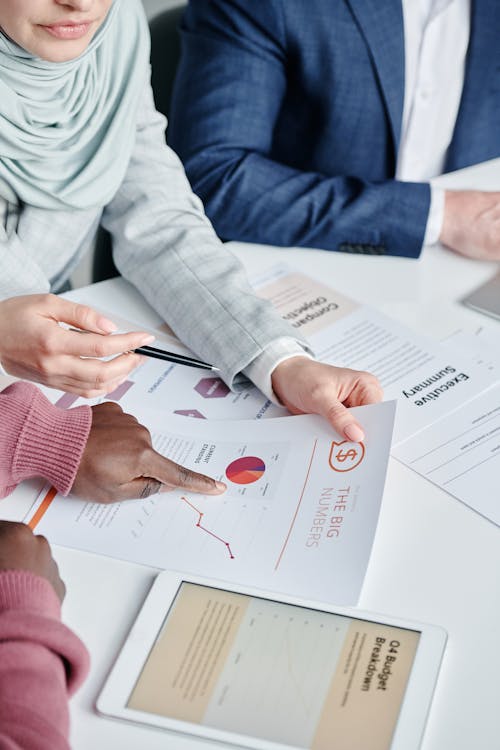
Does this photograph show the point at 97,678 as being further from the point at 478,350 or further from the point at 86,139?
the point at 86,139

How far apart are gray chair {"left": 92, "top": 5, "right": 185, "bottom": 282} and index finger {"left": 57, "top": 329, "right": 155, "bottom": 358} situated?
0.73m

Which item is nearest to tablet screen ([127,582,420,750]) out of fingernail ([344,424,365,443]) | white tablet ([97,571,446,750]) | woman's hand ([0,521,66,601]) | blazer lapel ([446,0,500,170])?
white tablet ([97,571,446,750])

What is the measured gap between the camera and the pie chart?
877 millimetres

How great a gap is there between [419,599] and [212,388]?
1.29 ft

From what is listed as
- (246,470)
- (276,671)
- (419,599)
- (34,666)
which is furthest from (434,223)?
(34,666)

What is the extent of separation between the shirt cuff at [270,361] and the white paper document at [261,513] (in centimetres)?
8

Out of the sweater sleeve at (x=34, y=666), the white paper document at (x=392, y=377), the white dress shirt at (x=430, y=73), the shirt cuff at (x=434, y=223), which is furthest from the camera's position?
the white dress shirt at (x=430, y=73)

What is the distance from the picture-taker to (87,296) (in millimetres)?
1211

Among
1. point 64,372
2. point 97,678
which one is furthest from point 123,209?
point 97,678

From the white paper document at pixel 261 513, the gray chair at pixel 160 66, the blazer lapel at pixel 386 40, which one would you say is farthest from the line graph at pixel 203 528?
the blazer lapel at pixel 386 40

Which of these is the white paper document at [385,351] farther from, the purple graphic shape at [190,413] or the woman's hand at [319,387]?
the purple graphic shape at [190,413]

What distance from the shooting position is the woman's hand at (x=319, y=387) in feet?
3.15

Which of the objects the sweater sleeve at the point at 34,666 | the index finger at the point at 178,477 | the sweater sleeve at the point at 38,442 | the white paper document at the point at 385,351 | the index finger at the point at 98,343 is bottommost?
the white paper document at the point at 385,351

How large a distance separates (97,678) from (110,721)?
0.13ft
